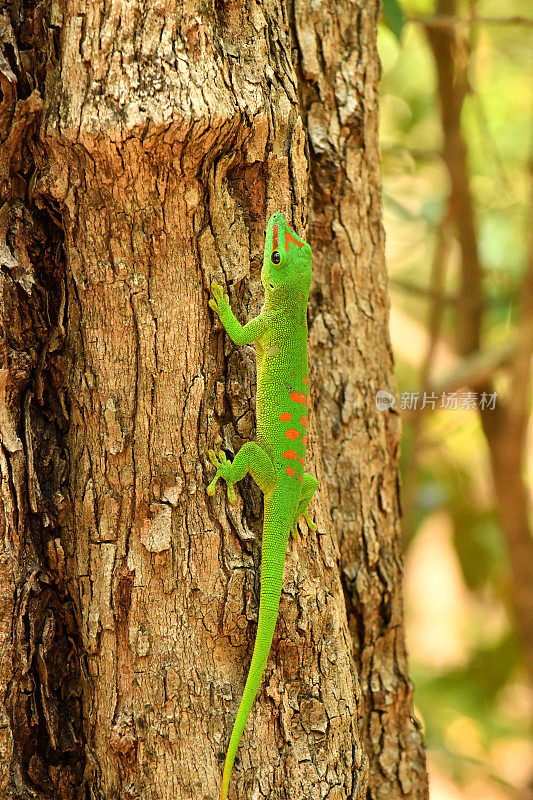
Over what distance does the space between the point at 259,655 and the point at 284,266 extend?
1070 millimetres

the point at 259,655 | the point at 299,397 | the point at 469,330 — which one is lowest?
the point at 259,655

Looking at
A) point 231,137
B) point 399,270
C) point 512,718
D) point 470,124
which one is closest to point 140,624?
point 231,137

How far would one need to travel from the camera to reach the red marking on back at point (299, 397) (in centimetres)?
220

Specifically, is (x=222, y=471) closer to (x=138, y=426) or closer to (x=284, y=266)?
(x=138, y=426)

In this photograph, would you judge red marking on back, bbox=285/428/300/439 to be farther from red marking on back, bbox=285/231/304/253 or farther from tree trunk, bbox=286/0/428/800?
red marking on back, bbox=285/231/304/253

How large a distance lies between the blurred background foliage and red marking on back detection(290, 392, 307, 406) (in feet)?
4.86

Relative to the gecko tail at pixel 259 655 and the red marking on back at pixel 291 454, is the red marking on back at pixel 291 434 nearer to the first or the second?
the red marking on back at pixel 291 454

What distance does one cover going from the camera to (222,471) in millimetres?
1964

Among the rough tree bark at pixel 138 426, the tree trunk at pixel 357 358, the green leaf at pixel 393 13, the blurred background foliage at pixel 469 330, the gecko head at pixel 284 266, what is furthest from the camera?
the blurred background foliage at pixel 469 330

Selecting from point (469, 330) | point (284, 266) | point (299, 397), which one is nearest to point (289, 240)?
point (284, 266)

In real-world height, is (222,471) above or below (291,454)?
below

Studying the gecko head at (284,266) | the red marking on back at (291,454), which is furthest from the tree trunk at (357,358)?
the red marking on back at (291,454)

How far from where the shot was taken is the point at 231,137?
75.8 inches

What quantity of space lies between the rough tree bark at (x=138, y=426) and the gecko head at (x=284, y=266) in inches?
3.6
